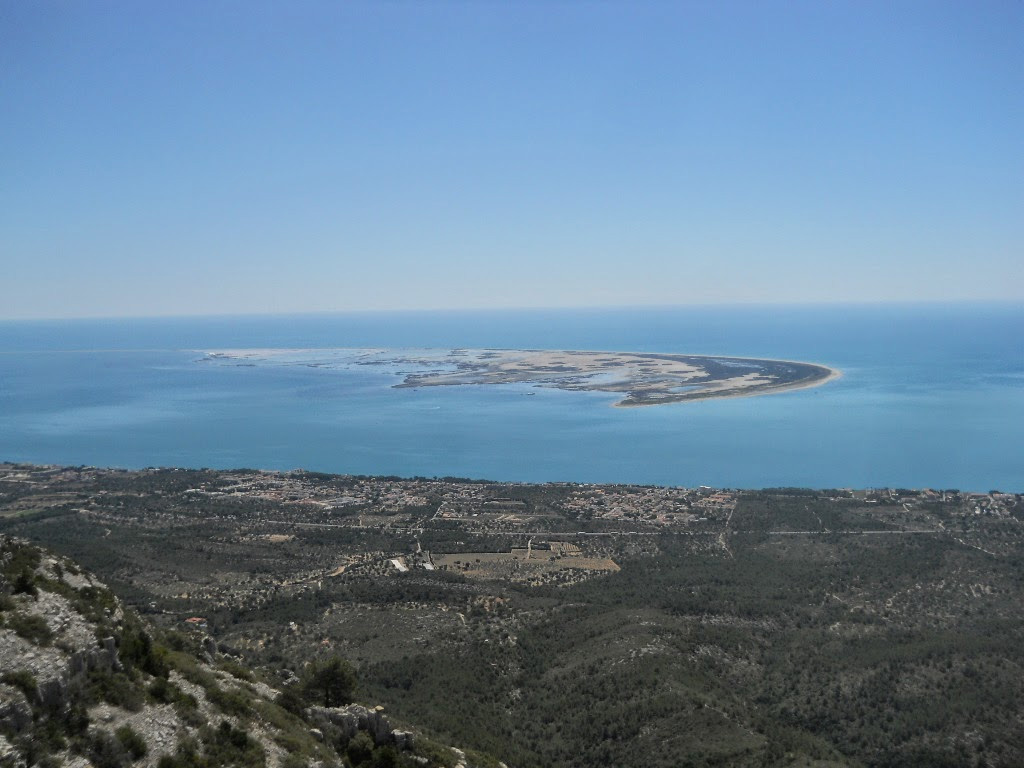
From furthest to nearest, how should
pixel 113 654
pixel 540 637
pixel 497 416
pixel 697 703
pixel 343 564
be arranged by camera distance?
pixel 497 416 → pixel 343 564 → pixel 540 637 → pixel 697 703 → pixel 113 654

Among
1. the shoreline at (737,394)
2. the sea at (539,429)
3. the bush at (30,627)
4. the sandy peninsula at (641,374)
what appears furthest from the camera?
the sandy peninsula at (641,374)

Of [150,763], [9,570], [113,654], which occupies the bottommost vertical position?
[150,763]

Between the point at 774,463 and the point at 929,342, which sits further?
the point at 929,342

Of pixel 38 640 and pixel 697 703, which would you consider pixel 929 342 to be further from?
pixel 38 640

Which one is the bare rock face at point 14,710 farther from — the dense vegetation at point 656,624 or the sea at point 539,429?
the sea at point 539,429

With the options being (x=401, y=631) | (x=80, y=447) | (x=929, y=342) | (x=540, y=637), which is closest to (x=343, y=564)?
→ (x=401, y=631)

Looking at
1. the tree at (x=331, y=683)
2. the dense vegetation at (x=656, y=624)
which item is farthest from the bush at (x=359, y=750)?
the dense vegetation at (x=656, y=624)

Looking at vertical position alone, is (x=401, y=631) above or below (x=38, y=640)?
below
